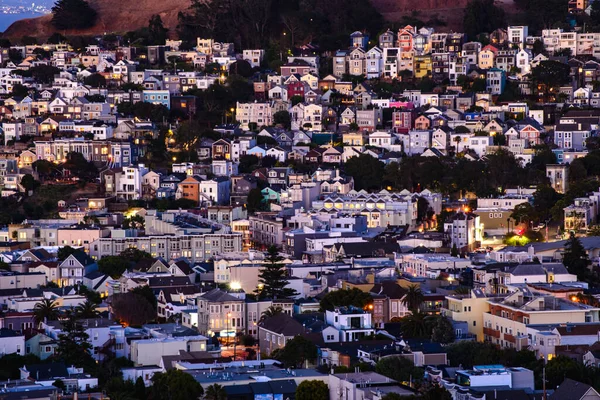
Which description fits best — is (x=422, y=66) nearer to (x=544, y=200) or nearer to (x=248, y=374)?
(x=544, y=200)

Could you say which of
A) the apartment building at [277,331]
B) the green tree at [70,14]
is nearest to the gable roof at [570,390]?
the apartment building at [277,331]

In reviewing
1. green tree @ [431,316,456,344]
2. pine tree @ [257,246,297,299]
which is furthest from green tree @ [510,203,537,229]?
green tree @ [431,316,456,344]

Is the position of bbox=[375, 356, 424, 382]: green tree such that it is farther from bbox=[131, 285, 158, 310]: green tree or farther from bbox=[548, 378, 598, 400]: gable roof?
bbox=[131, 285, 158, 310]: green tree

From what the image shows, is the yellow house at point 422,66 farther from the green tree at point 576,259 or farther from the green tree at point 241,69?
the green tree at point 576,259

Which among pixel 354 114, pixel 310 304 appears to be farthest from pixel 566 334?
pixel 354 114

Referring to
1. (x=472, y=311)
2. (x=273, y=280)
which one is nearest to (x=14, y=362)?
(x=273, y=280)
